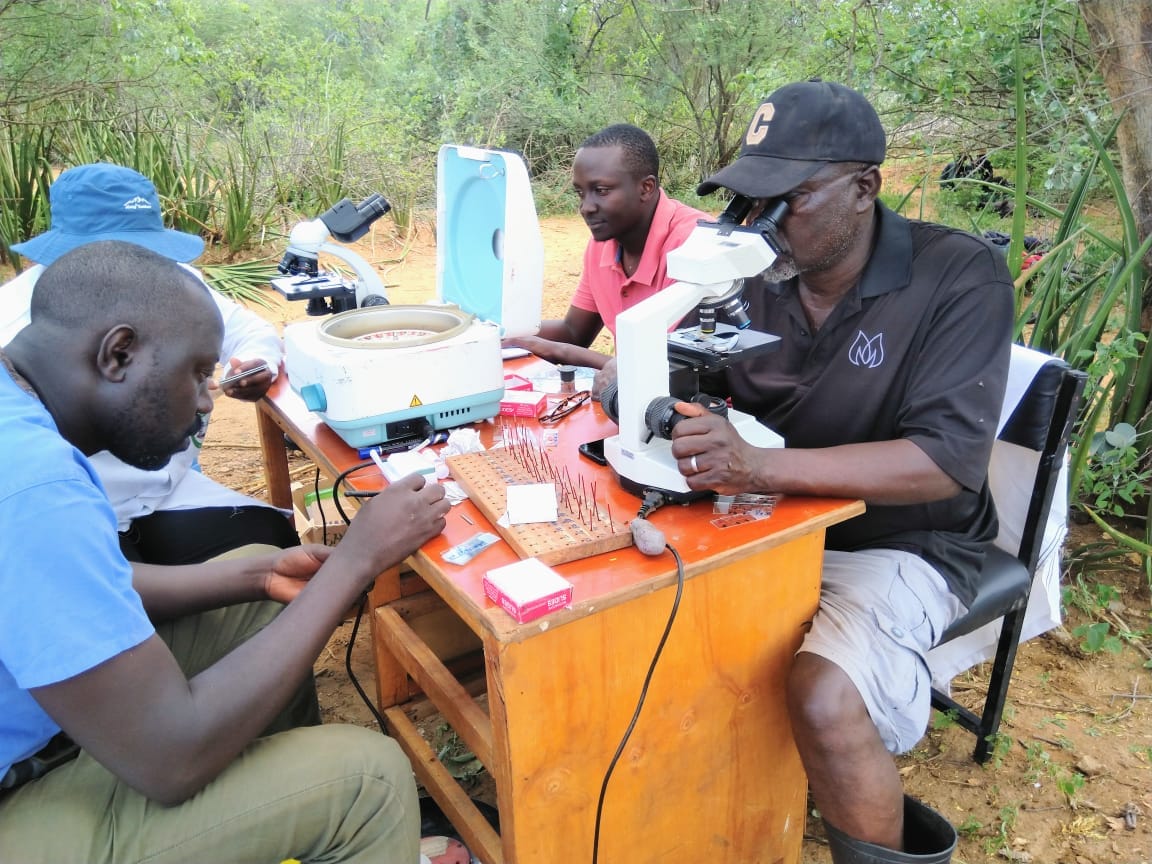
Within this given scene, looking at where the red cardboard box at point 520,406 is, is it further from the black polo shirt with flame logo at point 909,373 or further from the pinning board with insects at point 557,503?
the black polo shirt with flame logo at point 909,373

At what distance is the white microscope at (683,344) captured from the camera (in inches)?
57.7

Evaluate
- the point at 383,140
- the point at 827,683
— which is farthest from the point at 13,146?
the point at 827,683

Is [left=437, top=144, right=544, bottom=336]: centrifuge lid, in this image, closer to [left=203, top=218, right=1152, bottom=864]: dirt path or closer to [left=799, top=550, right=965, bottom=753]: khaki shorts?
[left=799, top=550, right=965, bottom=753]: khaki shorts

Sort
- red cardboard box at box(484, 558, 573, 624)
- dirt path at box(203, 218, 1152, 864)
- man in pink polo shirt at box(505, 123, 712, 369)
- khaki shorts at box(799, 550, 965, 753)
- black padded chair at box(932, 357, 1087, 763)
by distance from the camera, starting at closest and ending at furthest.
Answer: red cardboard box at box(484, 558, 573, 624) < khaki shorts at box(799, 550, 965, 753) < black padded chair at box(932, 357, 1087, 763) < dirt path at box(203, 218, 1152, 864) < man in pink polo shirt at box(505, 123, 712, 369)

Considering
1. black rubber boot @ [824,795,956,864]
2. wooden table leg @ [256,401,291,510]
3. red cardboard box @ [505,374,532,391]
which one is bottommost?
black rubber boot @ [824,795,956,864]

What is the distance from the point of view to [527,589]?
1252 millimetres

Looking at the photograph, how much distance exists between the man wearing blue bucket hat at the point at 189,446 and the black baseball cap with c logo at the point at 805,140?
1.39 metres

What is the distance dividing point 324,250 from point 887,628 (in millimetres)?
1787

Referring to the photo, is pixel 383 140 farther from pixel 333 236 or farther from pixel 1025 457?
pixel 1025 457

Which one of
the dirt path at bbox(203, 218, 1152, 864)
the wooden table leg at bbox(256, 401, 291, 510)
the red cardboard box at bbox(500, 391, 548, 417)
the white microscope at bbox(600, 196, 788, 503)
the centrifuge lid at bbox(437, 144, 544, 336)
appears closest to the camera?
the white microscope at bbox(600, 196, 788, 503)

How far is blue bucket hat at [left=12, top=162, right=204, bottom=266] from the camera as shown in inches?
Answer: 85.4

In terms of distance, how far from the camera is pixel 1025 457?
6.53 ft

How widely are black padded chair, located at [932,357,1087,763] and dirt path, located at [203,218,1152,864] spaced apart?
24cm

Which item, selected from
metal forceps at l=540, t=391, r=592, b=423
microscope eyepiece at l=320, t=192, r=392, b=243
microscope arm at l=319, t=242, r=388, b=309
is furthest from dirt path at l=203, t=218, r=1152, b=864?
microscope eyepiece at l=320, t=192, r=392, b=243
